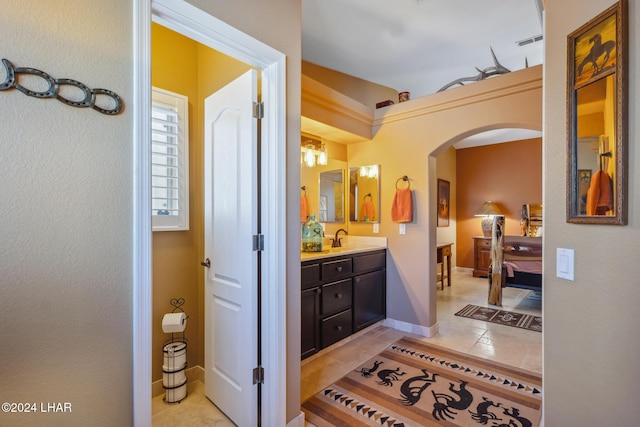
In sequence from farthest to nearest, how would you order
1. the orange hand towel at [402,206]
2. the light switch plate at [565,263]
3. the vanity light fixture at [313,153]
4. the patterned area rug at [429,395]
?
the vanity light fixture at [313,153] → the orange hand towel at [402,206] → the patterned area rug at [429,395] → the light switch plate at [565,263]

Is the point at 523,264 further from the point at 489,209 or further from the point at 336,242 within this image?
the point at 336,242

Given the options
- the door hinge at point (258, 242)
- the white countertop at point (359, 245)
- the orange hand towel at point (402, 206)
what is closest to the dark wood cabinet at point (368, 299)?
the white countertop at point (359, 245)

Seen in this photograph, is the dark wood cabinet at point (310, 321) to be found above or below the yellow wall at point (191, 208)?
below

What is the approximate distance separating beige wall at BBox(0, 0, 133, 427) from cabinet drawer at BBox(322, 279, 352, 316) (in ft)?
6.23

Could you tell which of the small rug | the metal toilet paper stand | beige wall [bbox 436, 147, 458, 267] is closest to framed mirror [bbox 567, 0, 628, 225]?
the metal toilet paper stand

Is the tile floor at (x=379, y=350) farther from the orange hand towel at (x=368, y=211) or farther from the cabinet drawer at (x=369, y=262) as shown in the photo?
the orange hand towel at (x=368, y=211)

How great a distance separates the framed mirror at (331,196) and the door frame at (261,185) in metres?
2.15

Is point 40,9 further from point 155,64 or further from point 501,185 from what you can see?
point 501,185

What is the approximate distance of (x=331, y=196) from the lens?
397 centimetres

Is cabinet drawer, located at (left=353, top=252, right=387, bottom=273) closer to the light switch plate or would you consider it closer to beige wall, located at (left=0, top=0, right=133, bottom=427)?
the light switch plate

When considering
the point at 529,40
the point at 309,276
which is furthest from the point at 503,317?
the point at 529,40

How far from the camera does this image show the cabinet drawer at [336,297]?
284 centimetres

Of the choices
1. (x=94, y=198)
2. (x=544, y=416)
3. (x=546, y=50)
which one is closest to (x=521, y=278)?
(x=544, y=416)

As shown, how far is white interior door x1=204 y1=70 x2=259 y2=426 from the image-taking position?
5.72ft
